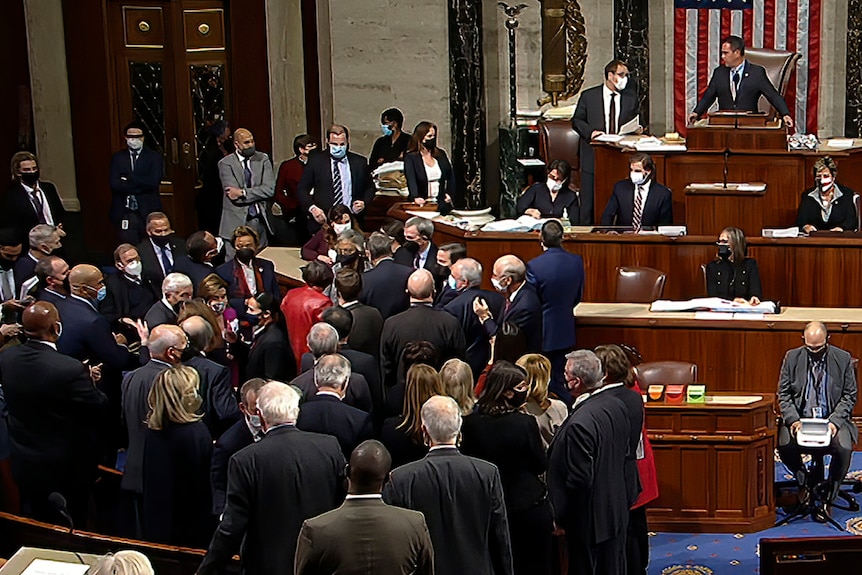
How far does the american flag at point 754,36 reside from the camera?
15477 millimetres

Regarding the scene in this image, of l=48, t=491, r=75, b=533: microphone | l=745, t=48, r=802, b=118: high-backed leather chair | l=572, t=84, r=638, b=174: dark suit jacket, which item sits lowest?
l=48, t=491, r=75, b=533: microphone

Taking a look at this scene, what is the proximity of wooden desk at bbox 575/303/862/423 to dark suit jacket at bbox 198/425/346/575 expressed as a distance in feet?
14.6

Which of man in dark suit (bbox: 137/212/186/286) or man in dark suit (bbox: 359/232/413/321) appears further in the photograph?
man in dark suit (bbox: 137/212/186/286)

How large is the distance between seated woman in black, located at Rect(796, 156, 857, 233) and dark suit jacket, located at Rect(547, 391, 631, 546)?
15.5 feet

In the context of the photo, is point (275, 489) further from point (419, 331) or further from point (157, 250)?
point (157, 250)

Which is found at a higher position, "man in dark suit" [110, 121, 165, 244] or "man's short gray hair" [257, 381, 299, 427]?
"man in dark suit" [110, 121, 165, 244]

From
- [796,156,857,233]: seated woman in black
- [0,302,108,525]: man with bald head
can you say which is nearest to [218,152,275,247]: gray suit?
[796,156,857,233]: seated woman in black

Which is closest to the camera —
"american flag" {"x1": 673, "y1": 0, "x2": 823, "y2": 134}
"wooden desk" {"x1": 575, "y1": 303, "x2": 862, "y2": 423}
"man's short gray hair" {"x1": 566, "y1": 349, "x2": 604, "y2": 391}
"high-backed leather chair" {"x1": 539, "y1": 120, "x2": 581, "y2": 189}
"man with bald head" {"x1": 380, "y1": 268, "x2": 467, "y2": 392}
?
"man's short gray hair" {"x1": 566, "y1": 349, "x2": 604, "y2": 391}

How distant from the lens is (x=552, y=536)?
287 inches

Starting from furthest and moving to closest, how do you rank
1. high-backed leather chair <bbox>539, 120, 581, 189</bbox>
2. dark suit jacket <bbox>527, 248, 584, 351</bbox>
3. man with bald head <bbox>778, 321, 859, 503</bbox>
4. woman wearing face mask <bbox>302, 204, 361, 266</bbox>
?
1. high-backed leather chair <bbox>539, 120, 581, 189</bbox>
2. woman wearing face mask <bbox>302, 204, 361, 266</bbox>
3. dark suit jacket <bbox>527, 248, 584, 351</bbox>
4. man with bald head <bbox>778, 321, 859, 503</bbox>

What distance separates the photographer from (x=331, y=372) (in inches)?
260

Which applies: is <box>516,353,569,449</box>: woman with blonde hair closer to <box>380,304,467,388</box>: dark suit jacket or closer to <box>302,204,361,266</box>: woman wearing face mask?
<box>380,304,467,388</box>: dark suit jacket

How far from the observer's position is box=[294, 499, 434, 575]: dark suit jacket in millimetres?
5309

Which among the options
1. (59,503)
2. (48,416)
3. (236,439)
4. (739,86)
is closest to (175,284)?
(48,416)
